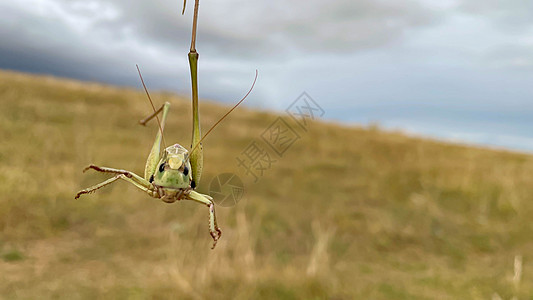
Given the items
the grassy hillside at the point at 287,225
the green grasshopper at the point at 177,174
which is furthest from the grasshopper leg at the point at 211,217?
the grassy hillside at the point at 287,225

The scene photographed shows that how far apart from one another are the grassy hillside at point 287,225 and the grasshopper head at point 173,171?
12.2 feet

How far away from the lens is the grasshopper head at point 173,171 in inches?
10.9

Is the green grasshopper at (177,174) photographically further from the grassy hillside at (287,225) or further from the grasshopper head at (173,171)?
the grassy hillside at (287,225)

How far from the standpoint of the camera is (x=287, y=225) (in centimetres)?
1029

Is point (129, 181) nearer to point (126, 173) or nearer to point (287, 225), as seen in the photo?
point (126, 173)

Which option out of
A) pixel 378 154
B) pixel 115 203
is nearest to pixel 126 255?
pixel 115 203

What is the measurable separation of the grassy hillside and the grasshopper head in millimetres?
3725

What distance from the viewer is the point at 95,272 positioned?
7.54 m

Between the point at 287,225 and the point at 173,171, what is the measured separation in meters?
10.2

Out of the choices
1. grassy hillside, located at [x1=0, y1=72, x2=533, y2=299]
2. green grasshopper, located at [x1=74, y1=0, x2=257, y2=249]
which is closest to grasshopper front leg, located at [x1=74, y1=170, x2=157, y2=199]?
green grasshopper, located at [x1=74, y1=0, x2=257, y2=249]

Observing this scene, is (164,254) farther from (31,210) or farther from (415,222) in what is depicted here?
(415,222)

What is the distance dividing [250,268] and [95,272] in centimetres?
321

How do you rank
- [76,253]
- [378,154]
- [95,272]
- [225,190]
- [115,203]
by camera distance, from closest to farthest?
[225,190], [95,272], [76,253], [115,203], [378,154]

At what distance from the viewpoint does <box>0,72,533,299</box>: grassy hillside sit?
639 centimetres
